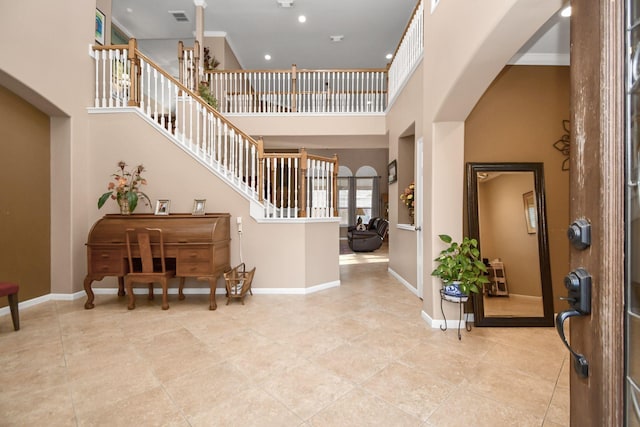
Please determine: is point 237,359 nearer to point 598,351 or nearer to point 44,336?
point 44,336

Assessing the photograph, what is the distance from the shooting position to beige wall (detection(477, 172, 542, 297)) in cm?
308

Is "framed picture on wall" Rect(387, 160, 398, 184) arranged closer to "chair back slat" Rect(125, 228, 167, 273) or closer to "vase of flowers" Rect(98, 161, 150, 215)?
"chair back slat" Rect(125, 228, 167, 273)

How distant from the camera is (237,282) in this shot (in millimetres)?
3797

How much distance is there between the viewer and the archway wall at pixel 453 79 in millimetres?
1856

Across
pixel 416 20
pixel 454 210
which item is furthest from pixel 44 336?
pixel 416 20

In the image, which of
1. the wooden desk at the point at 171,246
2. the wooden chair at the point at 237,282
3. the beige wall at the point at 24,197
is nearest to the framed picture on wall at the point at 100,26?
the beige wall at the point at 24,197

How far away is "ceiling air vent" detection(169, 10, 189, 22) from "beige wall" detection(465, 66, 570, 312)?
746 centimetres

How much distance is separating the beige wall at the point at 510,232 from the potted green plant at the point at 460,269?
45 centimetres

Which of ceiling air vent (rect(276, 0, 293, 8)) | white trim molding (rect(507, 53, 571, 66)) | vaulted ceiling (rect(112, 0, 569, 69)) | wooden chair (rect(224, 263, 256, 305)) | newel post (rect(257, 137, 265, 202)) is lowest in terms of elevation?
wooden chair (rect(224, 263, 256, 305))

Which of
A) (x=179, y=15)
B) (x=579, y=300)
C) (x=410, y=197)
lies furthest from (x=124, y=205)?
(x=179, y=15)

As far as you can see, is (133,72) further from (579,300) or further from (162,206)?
(579,300)

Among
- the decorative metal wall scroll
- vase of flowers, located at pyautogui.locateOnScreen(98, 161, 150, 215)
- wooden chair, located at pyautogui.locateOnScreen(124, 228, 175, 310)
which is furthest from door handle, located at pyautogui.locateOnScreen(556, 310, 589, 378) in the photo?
vase of flowers, located at pyautogui.locateOnScreen(98, 161, 150, 215)

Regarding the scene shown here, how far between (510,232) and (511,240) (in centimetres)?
8

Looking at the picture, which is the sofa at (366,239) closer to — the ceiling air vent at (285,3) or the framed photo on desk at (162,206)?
the framed photo on desk at (162,206)
